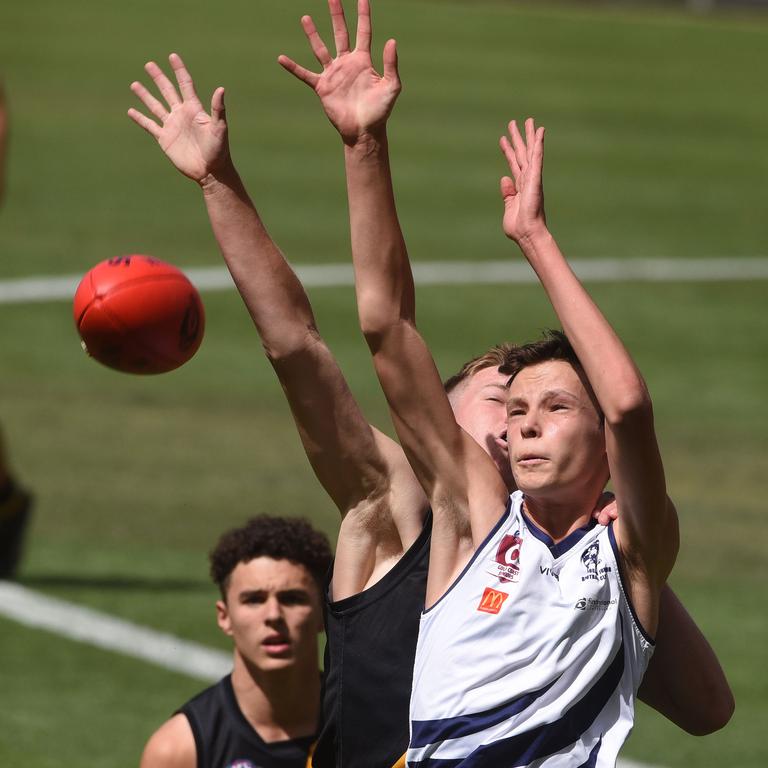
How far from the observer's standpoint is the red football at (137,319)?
5.26 meters

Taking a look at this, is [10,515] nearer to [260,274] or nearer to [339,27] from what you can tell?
[260,274]

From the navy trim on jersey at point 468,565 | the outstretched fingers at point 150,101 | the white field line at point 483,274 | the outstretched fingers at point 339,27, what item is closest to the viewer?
the navy trim on jersey at point 468,565

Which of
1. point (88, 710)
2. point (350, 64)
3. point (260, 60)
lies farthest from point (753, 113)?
point (350, 64)

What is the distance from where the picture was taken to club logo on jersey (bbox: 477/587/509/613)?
390 centimetres

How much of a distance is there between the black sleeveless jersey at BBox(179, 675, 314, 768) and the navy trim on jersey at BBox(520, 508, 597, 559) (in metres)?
2.18

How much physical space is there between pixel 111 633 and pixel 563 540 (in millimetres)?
6000

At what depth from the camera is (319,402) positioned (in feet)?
13.9

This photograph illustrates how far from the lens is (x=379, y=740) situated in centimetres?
416

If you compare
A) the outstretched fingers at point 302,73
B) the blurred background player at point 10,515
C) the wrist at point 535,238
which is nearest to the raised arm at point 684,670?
the wrist at point 535,238

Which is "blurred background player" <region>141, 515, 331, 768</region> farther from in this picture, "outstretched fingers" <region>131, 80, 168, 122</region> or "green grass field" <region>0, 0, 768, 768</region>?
"green grass field" <region>0, 0, 768, 768</region>

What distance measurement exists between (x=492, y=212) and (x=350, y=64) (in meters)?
16.7

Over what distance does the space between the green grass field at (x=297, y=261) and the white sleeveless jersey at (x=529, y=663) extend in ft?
14.7

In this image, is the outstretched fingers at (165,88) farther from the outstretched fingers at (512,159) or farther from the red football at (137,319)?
the outstretched fingers at (512,159)

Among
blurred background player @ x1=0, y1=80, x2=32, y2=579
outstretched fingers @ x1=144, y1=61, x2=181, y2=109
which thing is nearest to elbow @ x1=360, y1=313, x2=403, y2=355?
outstretched fingers @ x1=144, y1=61, x2=181, y2=109
